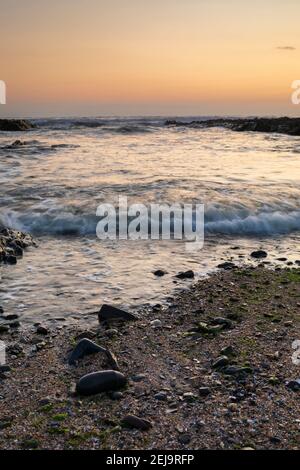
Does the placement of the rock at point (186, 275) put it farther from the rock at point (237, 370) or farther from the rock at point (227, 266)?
the rock at point (237, 370)

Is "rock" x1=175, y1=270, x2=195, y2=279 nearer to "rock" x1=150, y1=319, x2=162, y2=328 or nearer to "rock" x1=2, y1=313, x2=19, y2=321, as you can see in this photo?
"rock" x1=150, y1=319, x2=162, y2=328

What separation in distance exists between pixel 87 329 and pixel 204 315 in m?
1.52

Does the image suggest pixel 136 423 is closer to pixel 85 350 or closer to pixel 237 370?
pixel 237 370

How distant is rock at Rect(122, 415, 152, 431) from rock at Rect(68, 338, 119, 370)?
104cm

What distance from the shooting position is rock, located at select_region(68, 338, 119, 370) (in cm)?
487

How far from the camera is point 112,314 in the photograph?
5969 mm

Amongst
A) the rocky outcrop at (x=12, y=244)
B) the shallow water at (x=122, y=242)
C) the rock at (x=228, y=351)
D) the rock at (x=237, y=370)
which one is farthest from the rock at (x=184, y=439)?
the rocky outcrop at (x=12, y=244)

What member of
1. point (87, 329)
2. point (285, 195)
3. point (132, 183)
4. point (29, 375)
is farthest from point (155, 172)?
point (29, 375)

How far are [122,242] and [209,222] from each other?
2.47 m

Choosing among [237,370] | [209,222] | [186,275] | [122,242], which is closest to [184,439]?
[237,370]

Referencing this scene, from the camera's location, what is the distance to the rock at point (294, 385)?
4273mm

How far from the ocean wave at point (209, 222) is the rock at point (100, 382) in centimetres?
632

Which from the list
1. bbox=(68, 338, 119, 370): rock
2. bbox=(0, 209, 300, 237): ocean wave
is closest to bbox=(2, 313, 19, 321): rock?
bbox=(68, 338, 119, 370): rock

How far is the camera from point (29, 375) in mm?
4602
